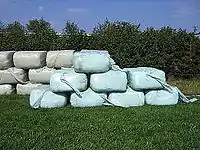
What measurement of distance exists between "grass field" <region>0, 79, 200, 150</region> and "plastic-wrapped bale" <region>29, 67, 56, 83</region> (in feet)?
6.45

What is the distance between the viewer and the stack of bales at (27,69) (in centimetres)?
982

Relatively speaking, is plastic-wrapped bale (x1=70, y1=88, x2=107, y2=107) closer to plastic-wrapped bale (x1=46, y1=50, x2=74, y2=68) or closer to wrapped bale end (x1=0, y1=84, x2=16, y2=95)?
plastic-wrapped bale (x1=46, y1=50, x2=74, y2=68)

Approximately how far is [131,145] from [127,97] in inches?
116

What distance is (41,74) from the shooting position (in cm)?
984

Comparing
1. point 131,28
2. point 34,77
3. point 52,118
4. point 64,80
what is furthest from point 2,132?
point 131,28

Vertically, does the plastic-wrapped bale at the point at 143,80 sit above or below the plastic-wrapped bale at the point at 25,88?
above

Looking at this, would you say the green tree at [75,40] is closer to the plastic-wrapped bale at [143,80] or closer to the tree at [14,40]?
the tree at [14,40]

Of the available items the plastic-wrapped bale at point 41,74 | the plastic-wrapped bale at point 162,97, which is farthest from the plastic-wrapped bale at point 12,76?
the plastic-wrapped bale at point 162,97

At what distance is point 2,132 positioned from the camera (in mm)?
5566

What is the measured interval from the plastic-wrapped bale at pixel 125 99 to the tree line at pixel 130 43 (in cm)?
403

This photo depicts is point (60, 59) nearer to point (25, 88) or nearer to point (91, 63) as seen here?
point (25, 88)

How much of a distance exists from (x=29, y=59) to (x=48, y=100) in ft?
8.02

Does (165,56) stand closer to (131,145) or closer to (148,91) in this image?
(148,91)

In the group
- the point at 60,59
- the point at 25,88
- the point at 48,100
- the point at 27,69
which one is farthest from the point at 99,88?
the point at 27,69
